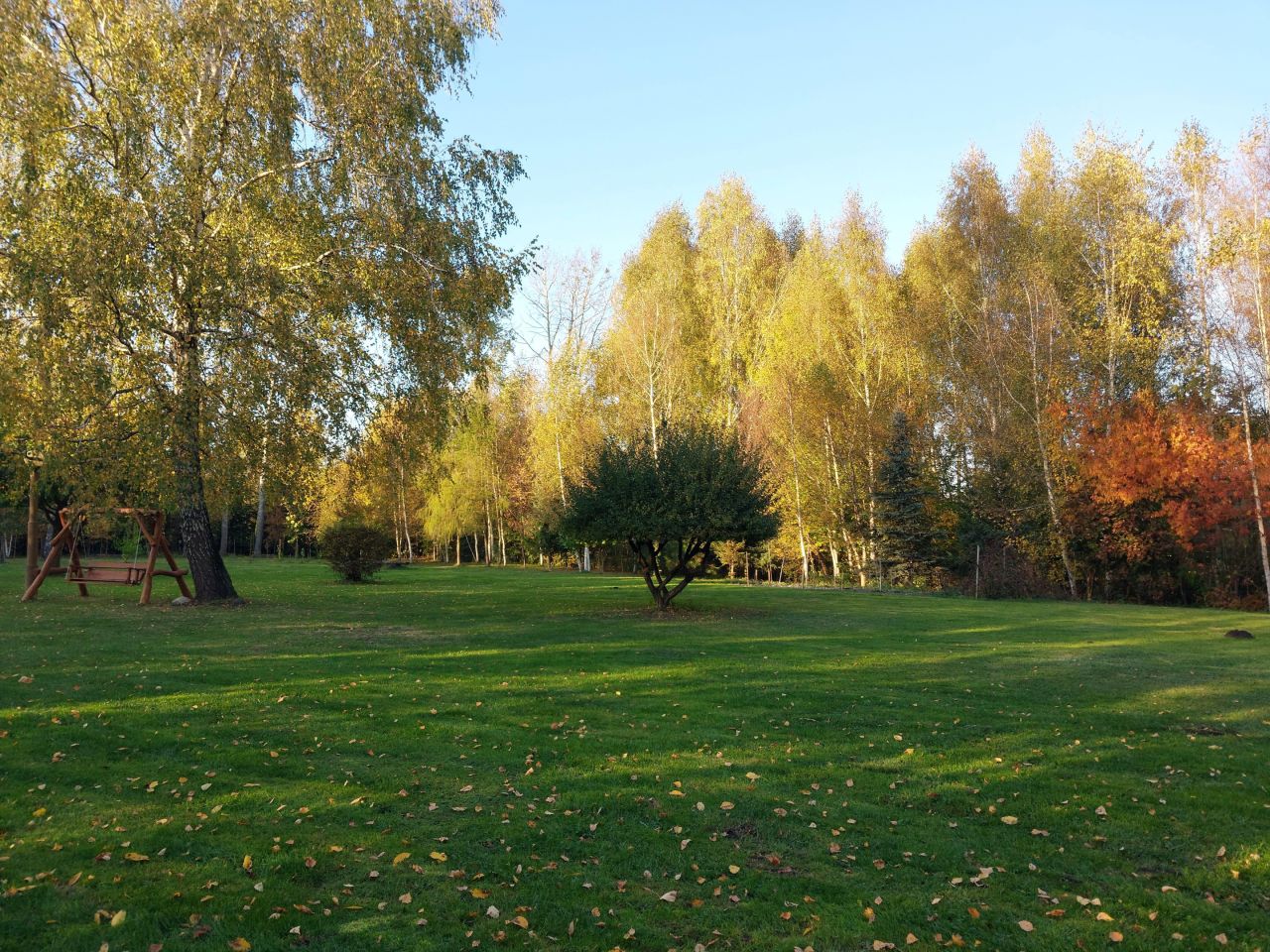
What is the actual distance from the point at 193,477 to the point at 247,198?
580cm

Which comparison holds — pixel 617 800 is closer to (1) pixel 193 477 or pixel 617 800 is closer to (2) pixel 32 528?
(1) pixel 193 477

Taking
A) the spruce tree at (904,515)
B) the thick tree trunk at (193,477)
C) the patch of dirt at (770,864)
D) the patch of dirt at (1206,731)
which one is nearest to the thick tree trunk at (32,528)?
the thick tree trunk at (193,477)

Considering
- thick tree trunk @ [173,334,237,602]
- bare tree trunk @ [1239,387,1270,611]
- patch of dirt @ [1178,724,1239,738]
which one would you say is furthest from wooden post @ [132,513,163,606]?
bare tree trunk @ [1239,387,1270,611]

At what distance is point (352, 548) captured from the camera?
28875mm

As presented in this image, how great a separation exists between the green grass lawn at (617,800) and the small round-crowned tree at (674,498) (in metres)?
5.91

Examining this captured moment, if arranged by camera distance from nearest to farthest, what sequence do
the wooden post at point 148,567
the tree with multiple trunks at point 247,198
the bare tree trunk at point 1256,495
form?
the tree with multiple trunks at point 247,198 < the wooden post at point 148,567 < the bare tree trunk at point 1256,495

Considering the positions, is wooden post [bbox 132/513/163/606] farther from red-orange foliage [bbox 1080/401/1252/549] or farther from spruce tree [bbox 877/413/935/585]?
red-orange foliage [bbox 1080/401/1252/549]

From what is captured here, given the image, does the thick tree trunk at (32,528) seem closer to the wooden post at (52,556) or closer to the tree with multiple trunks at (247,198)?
the wooden post at (52,556)

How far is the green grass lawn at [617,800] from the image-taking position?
4.17 meters

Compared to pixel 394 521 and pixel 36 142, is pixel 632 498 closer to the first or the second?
pixel 36 142

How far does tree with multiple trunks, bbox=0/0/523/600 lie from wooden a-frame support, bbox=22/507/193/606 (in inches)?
44.1

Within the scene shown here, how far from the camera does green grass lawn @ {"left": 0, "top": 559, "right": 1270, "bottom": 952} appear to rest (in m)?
4.17

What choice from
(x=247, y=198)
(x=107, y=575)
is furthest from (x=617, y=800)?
(x=107, y=575)

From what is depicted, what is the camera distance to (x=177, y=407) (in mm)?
13914
